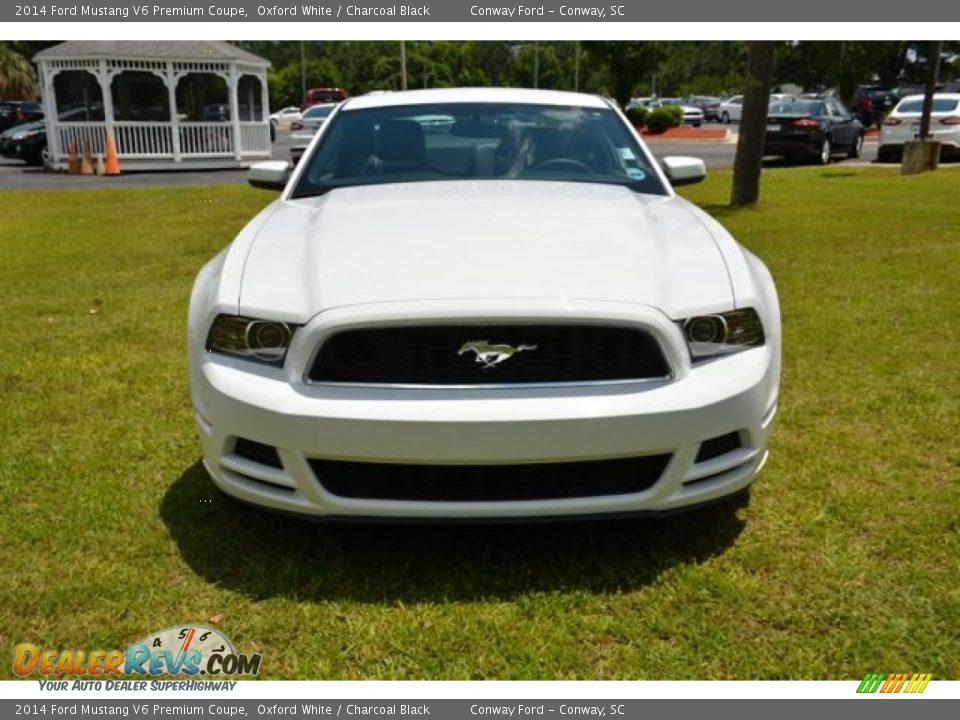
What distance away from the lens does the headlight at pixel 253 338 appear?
275 centimetres

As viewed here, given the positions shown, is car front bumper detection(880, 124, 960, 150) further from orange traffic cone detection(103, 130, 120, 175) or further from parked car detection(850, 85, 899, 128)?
orange traffic cone detection(103, 130, 120, 175)

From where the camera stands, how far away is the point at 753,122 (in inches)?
461

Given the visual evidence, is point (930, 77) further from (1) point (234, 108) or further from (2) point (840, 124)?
(1) point (234, 108)

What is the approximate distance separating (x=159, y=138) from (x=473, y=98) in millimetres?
19890

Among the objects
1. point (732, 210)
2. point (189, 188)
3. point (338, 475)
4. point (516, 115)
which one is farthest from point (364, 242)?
point (189, 188)

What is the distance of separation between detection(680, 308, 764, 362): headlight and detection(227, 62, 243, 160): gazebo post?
71.4ft

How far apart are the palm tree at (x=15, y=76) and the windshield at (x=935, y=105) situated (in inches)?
1454

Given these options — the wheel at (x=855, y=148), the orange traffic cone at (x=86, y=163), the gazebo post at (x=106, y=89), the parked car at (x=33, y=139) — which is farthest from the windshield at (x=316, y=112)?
the wheel at (x=855, y=148)

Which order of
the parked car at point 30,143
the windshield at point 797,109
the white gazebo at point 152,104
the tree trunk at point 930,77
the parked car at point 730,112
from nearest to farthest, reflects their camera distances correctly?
1. the tree trunk at point 930,77
2. the windshield at point 797,109
3. the white gazebo at point 152,104
4. the parked car at point 30,143
5. the parked car at point 730,112

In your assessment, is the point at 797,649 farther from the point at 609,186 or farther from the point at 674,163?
the point at 674,163

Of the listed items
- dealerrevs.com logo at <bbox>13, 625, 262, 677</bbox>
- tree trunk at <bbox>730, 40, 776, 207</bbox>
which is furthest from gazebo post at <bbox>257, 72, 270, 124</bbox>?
dealerrevs.com logo at <bbox>13, 625, 262, 677</bbox>

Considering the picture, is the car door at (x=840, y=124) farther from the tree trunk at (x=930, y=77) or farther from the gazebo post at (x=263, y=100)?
the gazebo post at (x=263, y=100)

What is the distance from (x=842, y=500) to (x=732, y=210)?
8.81 meters

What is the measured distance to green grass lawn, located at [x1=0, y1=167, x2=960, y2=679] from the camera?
8.36 feet
